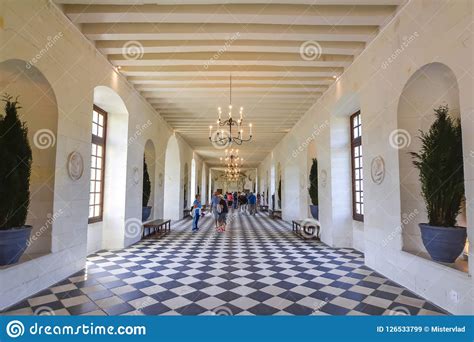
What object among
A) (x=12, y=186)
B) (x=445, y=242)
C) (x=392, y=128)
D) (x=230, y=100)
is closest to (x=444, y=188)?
(x=445, y=242)

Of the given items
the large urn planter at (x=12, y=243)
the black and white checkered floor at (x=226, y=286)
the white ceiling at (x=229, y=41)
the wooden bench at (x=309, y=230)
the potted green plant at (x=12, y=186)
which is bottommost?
the black and white checkered floor at (x=226, y=286)

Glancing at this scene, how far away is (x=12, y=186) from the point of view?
9.72ft

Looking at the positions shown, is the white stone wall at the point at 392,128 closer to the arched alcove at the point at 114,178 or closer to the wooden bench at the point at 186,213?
the arched alcove at the point at 114,178

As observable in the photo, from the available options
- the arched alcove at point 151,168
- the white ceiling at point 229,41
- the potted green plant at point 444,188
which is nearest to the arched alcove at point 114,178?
the white ceiling at point 229,41

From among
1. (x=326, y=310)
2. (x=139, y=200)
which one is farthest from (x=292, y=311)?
(x=139, y=200)

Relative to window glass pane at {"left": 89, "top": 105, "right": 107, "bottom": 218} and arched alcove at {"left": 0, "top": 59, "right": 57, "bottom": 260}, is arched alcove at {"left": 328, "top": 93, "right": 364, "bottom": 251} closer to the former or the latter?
window glass pane at {"left": 89, "top": 105, "right": 107, "bottom": 218}

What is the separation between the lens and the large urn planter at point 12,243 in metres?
2.91

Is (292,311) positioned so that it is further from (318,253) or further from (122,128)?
(122,128)

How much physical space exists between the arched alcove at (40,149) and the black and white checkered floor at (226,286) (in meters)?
0.79

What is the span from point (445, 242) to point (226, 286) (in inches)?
106

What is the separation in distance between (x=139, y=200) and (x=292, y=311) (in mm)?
5154

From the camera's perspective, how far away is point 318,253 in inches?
224

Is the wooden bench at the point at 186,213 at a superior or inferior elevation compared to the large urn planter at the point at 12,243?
inferior

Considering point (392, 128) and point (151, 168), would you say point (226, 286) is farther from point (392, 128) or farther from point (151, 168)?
point (151, 168)
